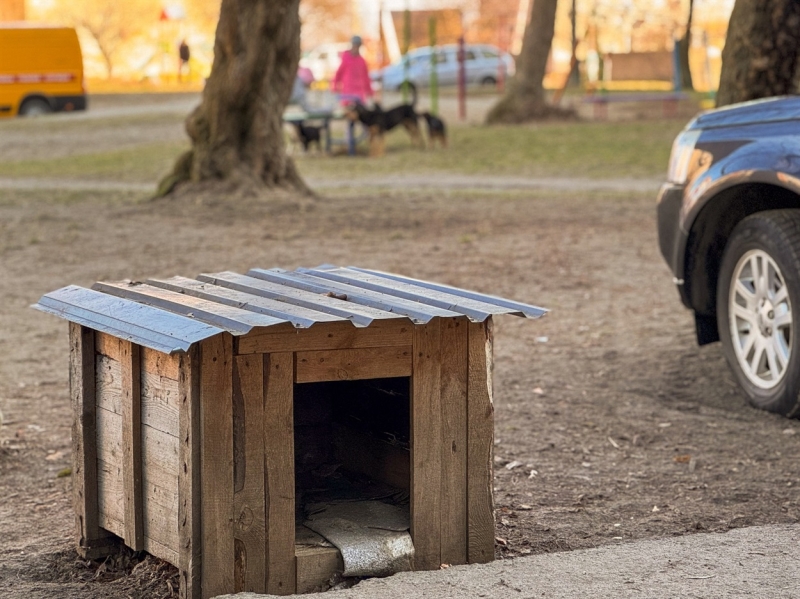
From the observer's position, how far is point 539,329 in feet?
27.3

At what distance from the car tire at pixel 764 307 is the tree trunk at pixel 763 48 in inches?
117

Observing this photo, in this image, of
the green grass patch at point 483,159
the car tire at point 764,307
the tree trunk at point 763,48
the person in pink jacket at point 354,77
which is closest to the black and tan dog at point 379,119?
the green grass patch at point 483,159

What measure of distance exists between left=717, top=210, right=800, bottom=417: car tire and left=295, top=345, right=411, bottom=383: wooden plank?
7.90 ft

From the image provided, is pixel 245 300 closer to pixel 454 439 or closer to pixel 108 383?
pixel 108 383

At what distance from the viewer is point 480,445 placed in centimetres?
397

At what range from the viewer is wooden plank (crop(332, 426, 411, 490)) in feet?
14.5

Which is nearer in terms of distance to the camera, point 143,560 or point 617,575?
point 617,575

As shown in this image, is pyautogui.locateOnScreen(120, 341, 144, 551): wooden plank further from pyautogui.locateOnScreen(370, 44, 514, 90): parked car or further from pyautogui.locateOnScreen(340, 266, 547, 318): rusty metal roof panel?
pyautogui.locateOnScreen(370, 44, 514, 90): parked car

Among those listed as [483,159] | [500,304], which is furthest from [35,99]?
[500,304]

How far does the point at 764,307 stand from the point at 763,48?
11.2ft

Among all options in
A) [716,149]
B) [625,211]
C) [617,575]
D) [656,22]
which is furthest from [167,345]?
[656,22]

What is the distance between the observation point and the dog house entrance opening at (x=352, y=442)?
4.45 metres

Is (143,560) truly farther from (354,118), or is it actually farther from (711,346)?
(354,118)

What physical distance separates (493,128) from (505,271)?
1794 centimetres
